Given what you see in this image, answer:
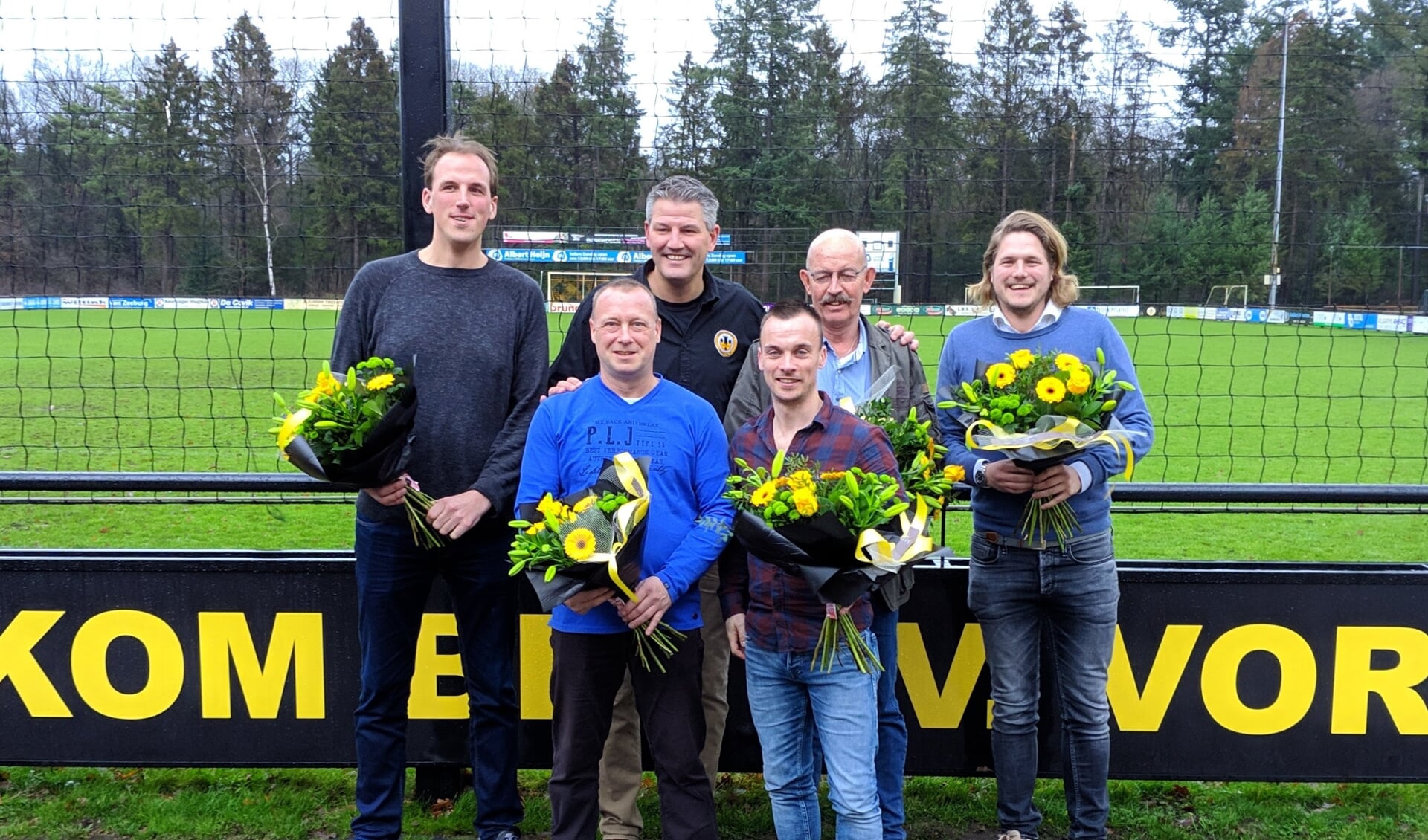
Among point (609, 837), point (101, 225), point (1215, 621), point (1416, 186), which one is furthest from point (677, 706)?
point (1416, 186)

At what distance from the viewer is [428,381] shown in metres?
3.26

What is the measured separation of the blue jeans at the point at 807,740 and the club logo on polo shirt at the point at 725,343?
0.99 m

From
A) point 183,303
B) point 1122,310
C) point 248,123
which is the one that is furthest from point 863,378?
point 183,303

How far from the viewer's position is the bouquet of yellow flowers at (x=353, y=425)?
9.79 feet

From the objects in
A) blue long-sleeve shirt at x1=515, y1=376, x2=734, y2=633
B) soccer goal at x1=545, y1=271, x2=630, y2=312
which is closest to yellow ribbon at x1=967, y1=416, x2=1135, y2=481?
blue long-sleeve shirt at x1=515, y1=376, x2=734, y2=633

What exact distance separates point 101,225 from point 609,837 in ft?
11.5

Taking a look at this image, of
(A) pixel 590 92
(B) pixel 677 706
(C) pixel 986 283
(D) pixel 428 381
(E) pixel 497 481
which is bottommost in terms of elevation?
(B) pixel 677 706

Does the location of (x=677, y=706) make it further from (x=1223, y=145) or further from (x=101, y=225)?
(x=101, y=225)

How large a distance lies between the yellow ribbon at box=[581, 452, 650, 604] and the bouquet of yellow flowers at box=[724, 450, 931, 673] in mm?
247

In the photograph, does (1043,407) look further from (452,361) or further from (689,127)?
(689,127)

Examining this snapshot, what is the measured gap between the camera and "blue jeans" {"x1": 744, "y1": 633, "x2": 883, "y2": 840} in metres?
2.88

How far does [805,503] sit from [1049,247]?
1.24 meters

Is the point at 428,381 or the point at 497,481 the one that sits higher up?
the point at 428,381

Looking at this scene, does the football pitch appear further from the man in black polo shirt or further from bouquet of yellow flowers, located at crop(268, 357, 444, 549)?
bouquet of yellow flowers, located at crop(268, 357, 444, 549)
